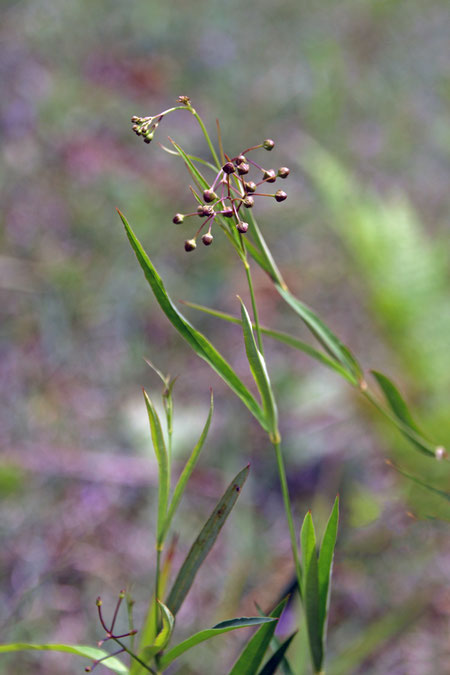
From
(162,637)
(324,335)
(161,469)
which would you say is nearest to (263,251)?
(324,335)

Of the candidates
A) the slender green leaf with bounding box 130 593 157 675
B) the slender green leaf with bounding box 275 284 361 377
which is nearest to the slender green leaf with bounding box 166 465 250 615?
the slender green leaf with bounding box 130 593 157 675

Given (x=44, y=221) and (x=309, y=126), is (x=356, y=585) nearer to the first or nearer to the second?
(x=44, y=221)

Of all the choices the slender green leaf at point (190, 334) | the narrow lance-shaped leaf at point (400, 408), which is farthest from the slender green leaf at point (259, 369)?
the narrow lance-shaped leaf at point (400, 408)

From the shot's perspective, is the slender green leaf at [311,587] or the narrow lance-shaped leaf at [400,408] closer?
the slender green leaf at [311,587]

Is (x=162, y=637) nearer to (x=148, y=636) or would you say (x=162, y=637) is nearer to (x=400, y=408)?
(x=148, y=636)

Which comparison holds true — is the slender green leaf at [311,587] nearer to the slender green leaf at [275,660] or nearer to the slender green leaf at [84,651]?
the slender green leaf at [275,660]

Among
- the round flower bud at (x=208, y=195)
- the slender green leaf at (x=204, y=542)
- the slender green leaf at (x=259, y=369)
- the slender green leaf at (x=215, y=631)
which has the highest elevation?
the round flower bud at (x=208, y=195)

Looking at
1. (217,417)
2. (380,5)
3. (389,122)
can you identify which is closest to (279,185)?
(389,122)

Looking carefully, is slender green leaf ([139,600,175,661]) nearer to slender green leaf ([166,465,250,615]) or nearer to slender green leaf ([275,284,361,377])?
slender green leaf ([166,465,250,615])
